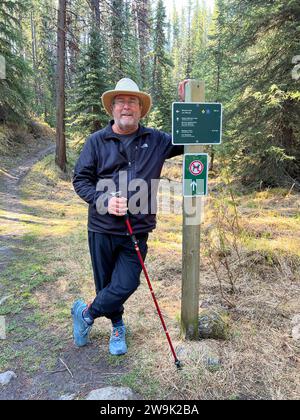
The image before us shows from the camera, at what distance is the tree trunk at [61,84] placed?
15031 mm

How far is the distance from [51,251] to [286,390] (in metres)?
4.53

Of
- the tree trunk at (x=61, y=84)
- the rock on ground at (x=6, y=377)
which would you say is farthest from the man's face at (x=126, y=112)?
the tree trunk at (x=61, y=84)

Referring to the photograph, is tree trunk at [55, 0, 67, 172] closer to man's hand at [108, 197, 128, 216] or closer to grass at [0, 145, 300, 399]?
grass at [0, 145, 300, 399]

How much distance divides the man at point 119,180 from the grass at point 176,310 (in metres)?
0.70

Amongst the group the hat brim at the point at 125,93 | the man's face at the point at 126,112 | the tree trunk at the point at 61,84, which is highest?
the tree trunk at the point at 61,84

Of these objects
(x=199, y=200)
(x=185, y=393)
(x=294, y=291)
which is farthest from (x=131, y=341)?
(x=294, y=291)

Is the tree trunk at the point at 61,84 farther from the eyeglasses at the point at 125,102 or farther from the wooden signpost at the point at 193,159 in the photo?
the wooden signpost at the point at 193,159

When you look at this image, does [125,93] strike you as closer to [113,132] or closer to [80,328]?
[113,132]

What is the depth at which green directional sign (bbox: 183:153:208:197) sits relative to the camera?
3.08 meters

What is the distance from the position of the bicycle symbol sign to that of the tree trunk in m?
14.2

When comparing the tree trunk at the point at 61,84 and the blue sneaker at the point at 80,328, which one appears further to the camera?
the tree trunk at the point at 61,84

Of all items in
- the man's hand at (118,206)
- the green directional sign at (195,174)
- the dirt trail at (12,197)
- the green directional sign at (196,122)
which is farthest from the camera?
the dirt trail at (12,197)

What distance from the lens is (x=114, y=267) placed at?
3.28 metres

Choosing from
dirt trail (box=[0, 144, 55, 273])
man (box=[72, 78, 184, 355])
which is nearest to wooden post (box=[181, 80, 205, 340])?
man (box=[72, 78, 184, 355])
